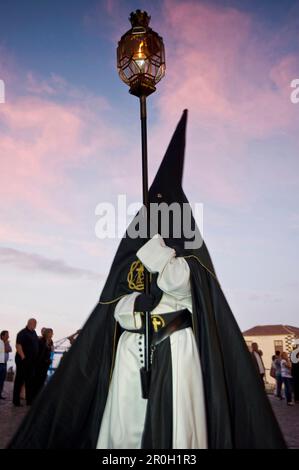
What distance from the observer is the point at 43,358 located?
8984 millimetres

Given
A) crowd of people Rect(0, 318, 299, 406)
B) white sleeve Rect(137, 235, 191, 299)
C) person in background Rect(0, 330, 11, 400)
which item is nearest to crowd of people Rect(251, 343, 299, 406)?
crowd of people Rect(0, 318, 299, 406)

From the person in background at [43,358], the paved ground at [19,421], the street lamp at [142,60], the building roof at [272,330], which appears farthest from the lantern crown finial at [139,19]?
the building roof at [272,330]

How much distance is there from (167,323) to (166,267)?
44 cm

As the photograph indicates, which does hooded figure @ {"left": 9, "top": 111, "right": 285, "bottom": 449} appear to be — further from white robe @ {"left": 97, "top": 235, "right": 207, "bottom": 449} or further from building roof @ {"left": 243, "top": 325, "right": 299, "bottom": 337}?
building roof @ {"left": 243, "top": 325, "right": 299, "bottom": 337}

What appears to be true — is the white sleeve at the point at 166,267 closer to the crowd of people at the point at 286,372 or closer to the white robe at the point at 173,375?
the white robe at the point at 173,375

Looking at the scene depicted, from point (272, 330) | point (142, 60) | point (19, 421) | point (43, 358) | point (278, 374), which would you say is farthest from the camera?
point (272, 330)

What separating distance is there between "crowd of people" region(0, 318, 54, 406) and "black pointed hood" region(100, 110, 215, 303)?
19.1 feet

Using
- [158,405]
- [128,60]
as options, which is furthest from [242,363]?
[128,60]

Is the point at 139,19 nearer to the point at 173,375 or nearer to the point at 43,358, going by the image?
the point at 173,375

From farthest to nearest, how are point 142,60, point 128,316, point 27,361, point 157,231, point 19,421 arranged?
point 27,361 < point 19,421 < point 142,60 < point 157,231 < point 128,316

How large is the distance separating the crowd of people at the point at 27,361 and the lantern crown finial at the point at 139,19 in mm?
6811

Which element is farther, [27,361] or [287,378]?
[287,378]

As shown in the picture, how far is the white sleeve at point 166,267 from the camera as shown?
2.91 m

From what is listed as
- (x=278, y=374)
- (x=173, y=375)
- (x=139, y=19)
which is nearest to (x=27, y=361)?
(x=173, y=375)
